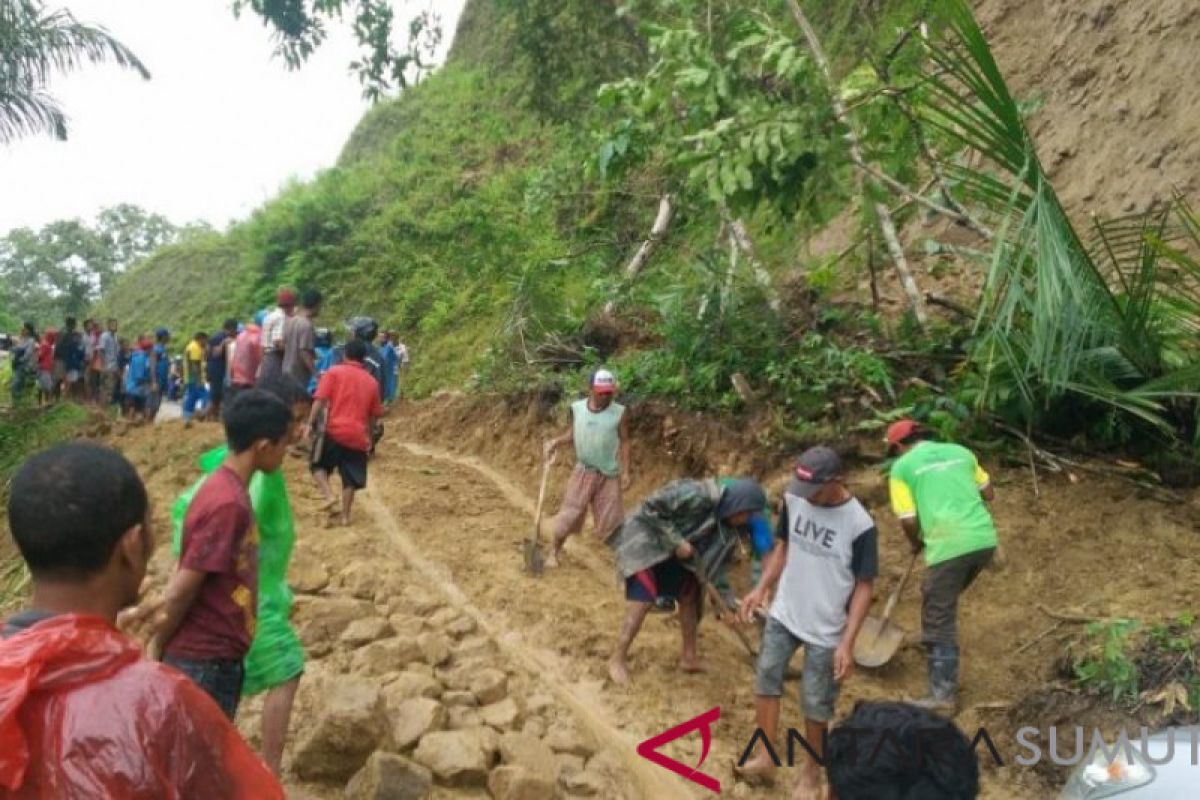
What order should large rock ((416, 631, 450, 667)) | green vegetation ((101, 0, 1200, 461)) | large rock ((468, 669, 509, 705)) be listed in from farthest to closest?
1. green vegetation ((101, 0, 1200, 461))
2. large rock ((416, 631, 450, 667))
3. large rock ((468, 669, 509, 705))

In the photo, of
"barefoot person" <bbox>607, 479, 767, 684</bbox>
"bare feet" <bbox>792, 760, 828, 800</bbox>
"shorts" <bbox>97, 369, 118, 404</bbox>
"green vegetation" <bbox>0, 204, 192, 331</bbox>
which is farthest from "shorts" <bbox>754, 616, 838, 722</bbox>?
"green vegetation" <bbox>0, 204, 192, 331</bbox>

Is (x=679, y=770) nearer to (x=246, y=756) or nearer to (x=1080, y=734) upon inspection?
(x=1080, y=734)

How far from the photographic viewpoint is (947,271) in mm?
9336

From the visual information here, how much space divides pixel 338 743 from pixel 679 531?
2255mm

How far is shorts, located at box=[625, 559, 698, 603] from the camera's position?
19.0 feet

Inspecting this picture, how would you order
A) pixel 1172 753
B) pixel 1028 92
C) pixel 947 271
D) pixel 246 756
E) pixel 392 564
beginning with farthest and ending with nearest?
pixel 1028 92
pixel 947 271
pixel 392 564
pixel 1172 753
pixel 246 756

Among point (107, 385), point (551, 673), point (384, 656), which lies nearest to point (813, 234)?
point (551, 673)

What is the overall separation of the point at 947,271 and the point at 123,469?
848 centimetres

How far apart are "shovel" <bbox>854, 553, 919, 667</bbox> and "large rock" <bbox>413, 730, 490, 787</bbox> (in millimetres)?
2629

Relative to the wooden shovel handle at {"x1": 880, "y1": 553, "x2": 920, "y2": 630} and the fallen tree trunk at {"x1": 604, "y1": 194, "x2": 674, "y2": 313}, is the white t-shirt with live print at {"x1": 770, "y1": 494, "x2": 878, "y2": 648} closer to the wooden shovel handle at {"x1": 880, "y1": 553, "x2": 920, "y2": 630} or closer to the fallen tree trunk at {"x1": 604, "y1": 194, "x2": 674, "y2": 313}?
the wooden shovel handle at {"x1": 880, "y1": 553, "x2": 920, "y2": 630}

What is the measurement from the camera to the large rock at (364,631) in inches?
218

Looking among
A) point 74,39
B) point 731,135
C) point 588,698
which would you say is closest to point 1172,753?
point 588,698

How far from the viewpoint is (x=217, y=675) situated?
10.7 feet

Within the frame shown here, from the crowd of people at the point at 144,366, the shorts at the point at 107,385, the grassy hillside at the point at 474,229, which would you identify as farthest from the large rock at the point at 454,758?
the shorts at the point at 107,385
